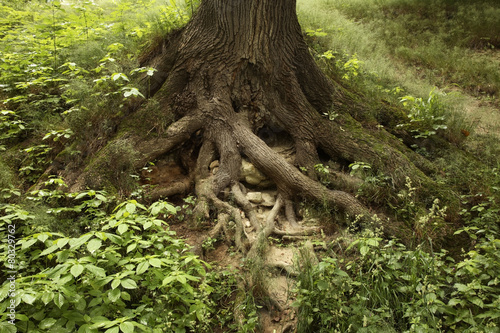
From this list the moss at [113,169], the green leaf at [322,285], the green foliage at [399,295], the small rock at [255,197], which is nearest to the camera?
the green foliage at [399,295]

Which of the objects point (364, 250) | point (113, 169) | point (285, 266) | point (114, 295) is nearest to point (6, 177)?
point (113, 169)

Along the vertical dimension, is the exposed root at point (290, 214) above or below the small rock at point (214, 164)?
below

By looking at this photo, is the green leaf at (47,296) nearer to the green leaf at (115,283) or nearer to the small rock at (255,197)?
the green leaf at (115,283)

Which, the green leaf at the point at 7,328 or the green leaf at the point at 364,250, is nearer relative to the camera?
the green leaf at the point at 7,328

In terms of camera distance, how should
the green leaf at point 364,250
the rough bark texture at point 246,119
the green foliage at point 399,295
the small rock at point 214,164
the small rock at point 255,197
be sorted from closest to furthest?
1. the green foliage at point 399,295
2. the green leaf at point 364,250
3. the rough bark texture at point 246,119
4. the small rock at point 255,197
5. the small rock at point 214,164

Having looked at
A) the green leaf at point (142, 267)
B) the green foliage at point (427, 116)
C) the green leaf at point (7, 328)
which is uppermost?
the green foliage at point (427, 116)

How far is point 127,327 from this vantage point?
1956 mm

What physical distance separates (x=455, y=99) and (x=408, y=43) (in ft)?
13.0

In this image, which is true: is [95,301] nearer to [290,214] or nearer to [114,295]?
[114,295]

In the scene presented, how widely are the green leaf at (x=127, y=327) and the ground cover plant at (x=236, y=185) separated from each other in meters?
0.20

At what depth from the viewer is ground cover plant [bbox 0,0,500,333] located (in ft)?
8.43

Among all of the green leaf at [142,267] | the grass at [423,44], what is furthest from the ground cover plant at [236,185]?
the grass at [423,44]

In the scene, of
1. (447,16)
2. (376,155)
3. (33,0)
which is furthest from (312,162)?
(33,0)

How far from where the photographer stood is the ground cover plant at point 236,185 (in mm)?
2568
